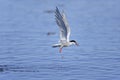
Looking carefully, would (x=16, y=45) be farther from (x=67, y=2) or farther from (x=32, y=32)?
(x=67, y=2)

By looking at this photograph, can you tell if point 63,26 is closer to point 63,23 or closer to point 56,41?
point 63,23

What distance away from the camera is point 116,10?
39031 mm

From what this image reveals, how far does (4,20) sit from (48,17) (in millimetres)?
3512

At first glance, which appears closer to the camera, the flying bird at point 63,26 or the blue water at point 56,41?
the flying bird at point 63,26

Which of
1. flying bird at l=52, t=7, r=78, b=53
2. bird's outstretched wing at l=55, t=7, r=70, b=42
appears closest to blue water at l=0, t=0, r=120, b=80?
flying bird at l=52, t=7, r=78, b=53

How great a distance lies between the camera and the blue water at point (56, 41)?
19547 millimetres

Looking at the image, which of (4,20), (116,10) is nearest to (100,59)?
(4,20)

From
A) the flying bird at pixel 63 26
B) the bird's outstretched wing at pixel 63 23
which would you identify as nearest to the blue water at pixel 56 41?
the flying bird at pixel 63 26

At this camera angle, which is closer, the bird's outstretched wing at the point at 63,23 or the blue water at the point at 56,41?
the bird's outstretched wing at the point at 63,23

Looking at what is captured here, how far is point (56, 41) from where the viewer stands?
2652cm

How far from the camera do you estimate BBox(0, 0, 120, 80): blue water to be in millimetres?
19547

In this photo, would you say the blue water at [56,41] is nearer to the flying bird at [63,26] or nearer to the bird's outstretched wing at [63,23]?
the flying bird at [63,26]

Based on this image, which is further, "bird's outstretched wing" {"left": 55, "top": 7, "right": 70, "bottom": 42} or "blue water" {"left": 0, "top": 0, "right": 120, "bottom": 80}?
"blue water" {"left": 0, "top": 0, "right": 120, "bottom": 80}

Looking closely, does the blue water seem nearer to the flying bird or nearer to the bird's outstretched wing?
the flying bird
